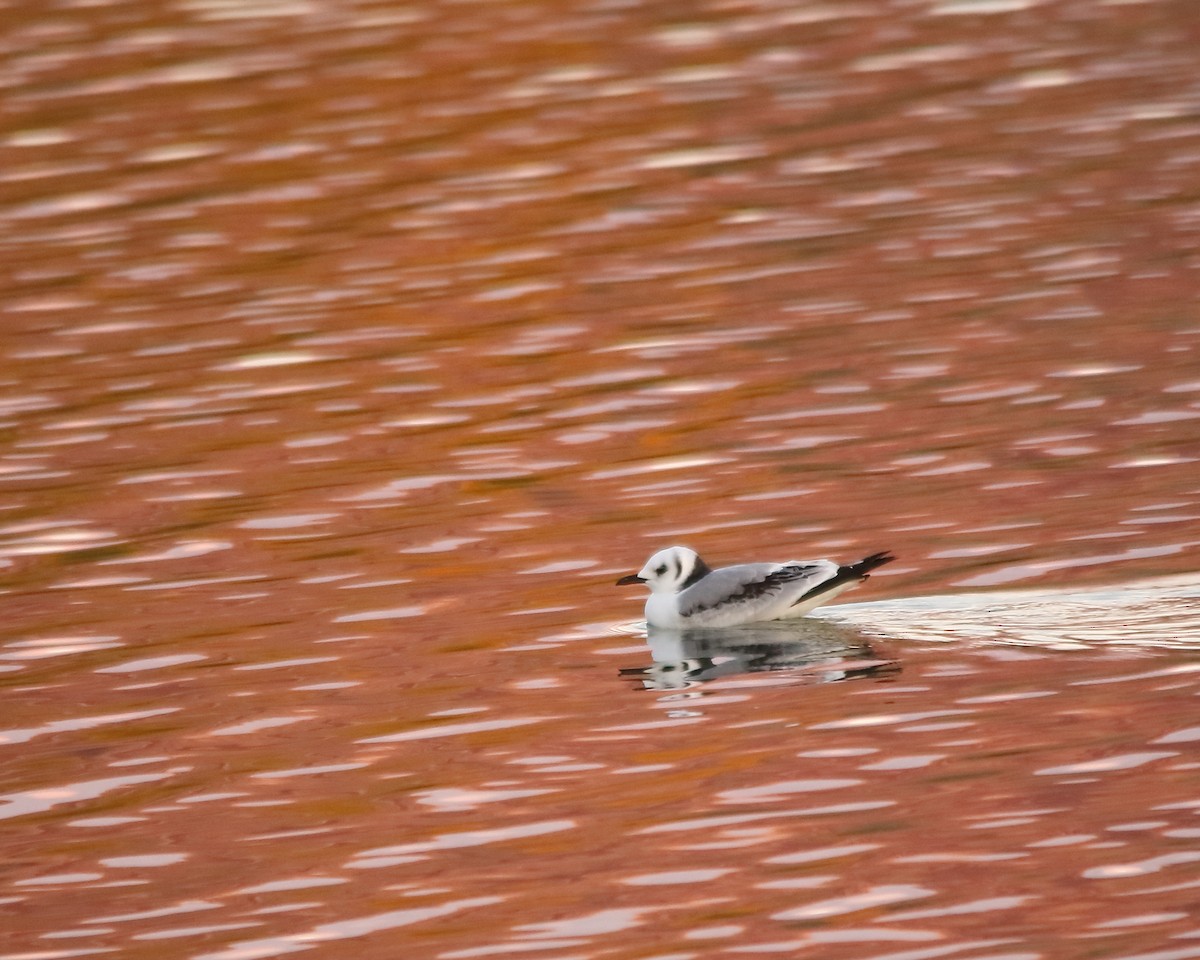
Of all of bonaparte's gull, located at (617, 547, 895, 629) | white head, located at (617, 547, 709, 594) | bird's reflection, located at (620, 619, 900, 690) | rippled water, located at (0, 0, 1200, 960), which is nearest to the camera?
rippled water, located at (0, 0, 1200, 960)

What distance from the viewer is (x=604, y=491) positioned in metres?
17.4

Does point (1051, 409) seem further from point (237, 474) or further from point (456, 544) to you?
point (237, 474)

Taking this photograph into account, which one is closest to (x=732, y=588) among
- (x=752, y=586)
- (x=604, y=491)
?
(x=752, y=586)

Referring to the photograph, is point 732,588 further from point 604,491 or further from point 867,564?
point 604,491

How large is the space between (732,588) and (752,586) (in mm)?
133

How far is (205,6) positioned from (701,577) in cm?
2645

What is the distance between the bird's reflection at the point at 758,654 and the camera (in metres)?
13.5

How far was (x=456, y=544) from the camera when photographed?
16453mm

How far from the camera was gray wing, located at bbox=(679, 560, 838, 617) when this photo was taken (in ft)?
45.9

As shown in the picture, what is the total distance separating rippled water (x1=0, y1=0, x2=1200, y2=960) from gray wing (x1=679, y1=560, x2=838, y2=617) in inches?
10.0

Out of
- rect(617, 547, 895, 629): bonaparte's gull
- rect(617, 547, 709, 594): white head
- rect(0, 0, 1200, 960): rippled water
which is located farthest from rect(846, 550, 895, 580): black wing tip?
rect(617, 547, 709, 594): white head

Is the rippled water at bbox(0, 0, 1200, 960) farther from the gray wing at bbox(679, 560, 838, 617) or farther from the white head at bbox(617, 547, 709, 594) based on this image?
the white head at bbox(617, 547, 709, 594)

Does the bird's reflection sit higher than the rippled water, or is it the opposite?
the rippled water

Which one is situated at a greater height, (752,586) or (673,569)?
(673,569)
